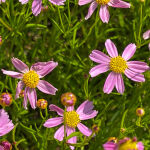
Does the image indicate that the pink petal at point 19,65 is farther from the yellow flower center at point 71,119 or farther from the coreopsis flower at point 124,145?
the coreopsis flower at point 124,145

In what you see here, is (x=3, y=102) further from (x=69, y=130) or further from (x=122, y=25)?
(x=122, y=25)

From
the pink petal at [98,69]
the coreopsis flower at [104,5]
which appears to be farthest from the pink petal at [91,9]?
the pink petal at [98,69]

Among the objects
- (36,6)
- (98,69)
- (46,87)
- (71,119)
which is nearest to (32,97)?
(46,87)

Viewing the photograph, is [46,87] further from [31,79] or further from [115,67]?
[115,67]

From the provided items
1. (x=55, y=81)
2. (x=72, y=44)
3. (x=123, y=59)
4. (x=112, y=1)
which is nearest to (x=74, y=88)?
(x=55, y=81)

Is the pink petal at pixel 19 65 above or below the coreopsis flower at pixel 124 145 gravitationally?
above
